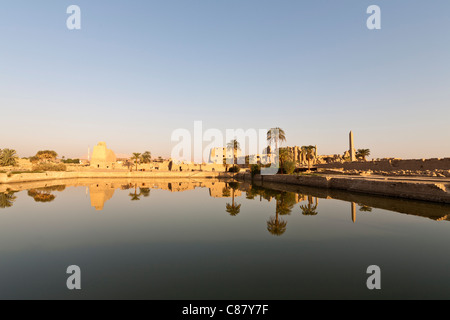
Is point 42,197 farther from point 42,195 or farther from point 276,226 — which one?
point 276,226

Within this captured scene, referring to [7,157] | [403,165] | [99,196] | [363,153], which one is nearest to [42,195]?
[99,196]

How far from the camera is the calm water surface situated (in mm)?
5230

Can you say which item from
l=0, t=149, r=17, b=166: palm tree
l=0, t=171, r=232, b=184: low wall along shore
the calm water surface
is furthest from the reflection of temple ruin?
l=0, t=149, r=17, b=166: palm tree

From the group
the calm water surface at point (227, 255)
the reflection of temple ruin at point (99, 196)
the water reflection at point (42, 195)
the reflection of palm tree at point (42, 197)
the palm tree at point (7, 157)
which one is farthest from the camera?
the palm tree at point (7, 157)

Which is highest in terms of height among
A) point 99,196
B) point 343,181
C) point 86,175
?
point 343,181

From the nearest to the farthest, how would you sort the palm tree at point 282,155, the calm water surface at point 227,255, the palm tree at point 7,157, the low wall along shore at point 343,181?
the calm water surface at point 227,255
the low wall along shore at point 343,181
the palm tree at point 282,155
the palm tree at point 7,157

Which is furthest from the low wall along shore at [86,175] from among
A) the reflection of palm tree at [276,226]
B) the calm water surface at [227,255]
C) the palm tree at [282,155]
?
the reflection of palm tree at [276,226]

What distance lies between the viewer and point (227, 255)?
7508 mm

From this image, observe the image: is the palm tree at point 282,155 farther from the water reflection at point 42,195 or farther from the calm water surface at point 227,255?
the water reflection at point 42,195

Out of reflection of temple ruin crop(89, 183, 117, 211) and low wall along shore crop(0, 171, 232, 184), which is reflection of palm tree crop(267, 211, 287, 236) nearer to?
reflection of temple ruin crop(89, 183, 117, 211)

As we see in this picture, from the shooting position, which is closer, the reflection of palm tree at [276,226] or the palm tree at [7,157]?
the reflection of palm tree at [276,226]

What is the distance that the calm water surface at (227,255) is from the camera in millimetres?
5230

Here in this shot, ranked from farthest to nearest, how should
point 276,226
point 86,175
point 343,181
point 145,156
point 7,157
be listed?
point 145,156 < point 7,157 < point 86,175 < point 343,181 < point 276,226
